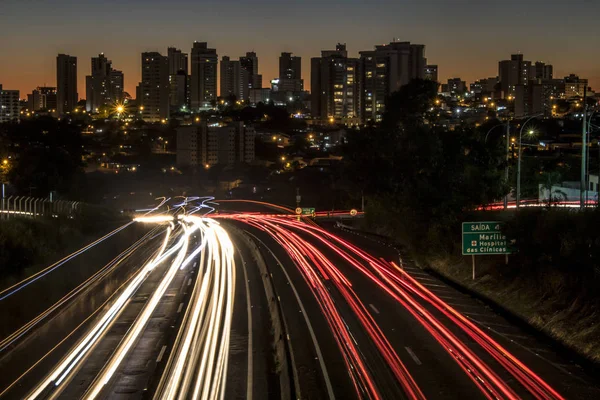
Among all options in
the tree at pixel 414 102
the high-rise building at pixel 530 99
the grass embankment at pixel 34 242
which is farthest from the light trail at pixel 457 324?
the high-rise building at pixel 530 99

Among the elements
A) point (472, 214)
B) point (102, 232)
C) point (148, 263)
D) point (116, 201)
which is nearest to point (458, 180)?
point (472, 214)

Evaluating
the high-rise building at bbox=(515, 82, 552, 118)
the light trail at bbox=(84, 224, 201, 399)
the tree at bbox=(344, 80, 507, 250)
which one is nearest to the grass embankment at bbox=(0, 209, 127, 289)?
the light trail at bbox=(84, 224, 201, 399)

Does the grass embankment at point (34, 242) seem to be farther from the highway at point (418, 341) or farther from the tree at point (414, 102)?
the tree at point (414, 102)

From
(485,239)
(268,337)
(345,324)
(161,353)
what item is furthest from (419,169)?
(161,353)

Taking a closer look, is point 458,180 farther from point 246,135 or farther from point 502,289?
point 246,135

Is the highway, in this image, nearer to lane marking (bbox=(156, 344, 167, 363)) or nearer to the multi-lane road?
the multi-lane road

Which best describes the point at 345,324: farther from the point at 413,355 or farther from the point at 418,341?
the point at 413,355

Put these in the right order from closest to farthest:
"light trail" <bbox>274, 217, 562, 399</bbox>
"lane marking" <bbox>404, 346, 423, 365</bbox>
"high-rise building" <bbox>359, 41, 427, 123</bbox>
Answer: "light trail" <bbox>274, 217, 562, 399</bbox> → "lane marking" <bbox>404, 346, 423, 365</bbox> → "high-rise building" <bbox>359, 41, 427, 123</bbox>
